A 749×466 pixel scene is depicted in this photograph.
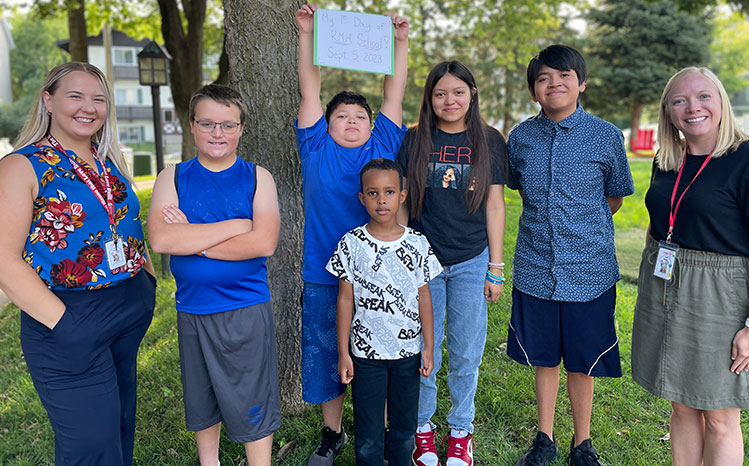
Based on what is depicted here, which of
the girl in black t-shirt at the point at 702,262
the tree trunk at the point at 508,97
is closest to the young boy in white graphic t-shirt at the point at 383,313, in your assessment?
the girl in black t-shirt at the point at 702,262

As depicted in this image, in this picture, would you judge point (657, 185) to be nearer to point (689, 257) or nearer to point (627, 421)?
point (689, 257)

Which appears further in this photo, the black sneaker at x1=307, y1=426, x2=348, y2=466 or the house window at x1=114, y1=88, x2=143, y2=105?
the house window at x1=114, y1=88, x2=143, y2=105

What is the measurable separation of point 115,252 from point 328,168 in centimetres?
104

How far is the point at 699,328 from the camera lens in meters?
2.43

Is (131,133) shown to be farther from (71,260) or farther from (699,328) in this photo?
(699,328)

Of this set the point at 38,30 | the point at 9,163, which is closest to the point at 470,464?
the point at 9,163

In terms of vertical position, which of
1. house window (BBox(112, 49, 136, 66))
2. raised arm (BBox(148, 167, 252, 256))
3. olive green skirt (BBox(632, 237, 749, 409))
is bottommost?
olive green skirt (BBox(632, 237, 749, 409))

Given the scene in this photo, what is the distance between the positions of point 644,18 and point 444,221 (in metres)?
26.5

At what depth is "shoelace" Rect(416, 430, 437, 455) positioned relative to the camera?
301 centimetres

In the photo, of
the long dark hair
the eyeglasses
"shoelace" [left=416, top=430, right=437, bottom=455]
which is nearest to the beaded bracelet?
the long dark hair

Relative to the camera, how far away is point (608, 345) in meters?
2.88

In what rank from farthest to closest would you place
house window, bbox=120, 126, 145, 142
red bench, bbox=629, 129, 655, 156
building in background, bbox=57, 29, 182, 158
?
house window, bbox=120, 126, 145, 142
building in background, bbox=57, 29, 182, 158
red bench, bbox=629, 129, 655, 156

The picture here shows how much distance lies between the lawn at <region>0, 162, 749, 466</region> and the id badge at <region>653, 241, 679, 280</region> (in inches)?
49.6

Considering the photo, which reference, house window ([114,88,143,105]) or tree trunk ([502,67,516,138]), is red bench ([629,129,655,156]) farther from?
house window ([114,88,143,105])
